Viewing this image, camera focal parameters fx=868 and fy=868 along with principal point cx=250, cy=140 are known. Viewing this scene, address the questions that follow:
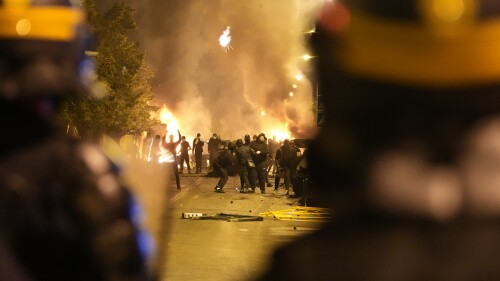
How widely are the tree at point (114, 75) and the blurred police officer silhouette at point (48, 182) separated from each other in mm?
31022

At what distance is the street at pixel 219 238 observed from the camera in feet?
32.1

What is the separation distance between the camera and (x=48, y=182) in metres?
2.03

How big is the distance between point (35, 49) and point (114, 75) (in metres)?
41.5

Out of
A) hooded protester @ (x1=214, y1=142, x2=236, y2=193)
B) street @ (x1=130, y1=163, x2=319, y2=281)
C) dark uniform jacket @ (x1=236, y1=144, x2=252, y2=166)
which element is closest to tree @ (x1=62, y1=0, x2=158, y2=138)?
hooded protester @ (x1=214, y1=142, x2=236, y2=193)

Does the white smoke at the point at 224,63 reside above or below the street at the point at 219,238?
above

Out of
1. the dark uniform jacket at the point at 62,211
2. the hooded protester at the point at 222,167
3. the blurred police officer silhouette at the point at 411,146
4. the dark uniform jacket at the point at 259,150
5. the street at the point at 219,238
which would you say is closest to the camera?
the blurred police officer silhouette at the point at 411,146

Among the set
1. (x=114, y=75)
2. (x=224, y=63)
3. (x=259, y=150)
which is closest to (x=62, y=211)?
(x=259, y=150)

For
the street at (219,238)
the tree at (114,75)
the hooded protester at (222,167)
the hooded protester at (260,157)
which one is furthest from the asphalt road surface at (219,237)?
the tree at (114,75)

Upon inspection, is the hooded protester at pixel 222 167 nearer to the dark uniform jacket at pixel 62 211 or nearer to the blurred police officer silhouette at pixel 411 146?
the dark uniform jacket at pixel 62 211

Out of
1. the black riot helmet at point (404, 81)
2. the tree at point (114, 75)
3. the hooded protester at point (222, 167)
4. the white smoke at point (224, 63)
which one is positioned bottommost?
the hooded protester at point (222, 167)

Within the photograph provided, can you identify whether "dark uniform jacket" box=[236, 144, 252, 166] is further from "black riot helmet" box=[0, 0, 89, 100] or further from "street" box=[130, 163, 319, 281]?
"black riot helmet" box=[0, 0, 89, 100]

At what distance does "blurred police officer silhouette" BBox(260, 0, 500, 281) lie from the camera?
171cm

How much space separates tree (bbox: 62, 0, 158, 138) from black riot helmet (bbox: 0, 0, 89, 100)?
31.0 m

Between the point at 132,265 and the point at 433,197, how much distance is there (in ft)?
2.53
